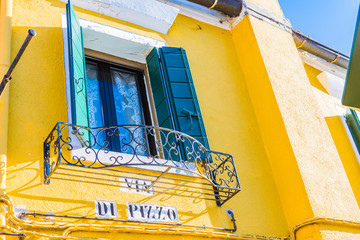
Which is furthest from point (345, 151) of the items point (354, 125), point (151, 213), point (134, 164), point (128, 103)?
point (134, 164)

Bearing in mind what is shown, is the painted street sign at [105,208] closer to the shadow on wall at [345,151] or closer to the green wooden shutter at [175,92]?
the green wooden shutter at [175,92]

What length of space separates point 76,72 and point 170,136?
1428 millimetres

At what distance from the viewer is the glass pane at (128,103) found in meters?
6.44

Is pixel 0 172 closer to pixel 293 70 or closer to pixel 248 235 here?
pixel 248 235

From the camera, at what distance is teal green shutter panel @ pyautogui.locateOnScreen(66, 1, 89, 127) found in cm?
525

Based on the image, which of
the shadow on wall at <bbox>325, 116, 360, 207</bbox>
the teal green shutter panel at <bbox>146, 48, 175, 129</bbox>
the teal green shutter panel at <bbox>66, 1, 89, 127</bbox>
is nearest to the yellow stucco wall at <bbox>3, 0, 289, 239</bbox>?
the teal green shutter panel at <bbox>66, 1, 89, 127</bbox>

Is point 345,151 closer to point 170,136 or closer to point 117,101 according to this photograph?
point 170,136

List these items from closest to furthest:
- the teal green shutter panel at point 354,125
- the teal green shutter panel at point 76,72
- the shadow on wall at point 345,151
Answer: the teal green shutter panel at point 76,72 → the shadow on wall at point 345,151 → the teal green shutter panel at point 354,125

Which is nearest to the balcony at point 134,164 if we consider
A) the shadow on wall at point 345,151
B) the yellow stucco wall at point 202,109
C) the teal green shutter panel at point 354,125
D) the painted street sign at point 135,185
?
the painted street sign at point 135,185

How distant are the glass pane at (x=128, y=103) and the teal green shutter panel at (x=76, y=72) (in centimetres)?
84

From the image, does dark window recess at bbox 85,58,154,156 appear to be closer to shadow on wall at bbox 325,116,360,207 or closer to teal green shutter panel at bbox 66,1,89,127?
teal green shutter panel at bbox 66,1,89,127

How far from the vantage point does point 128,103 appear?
6691mm

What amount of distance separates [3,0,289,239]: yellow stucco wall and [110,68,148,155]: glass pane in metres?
0.67

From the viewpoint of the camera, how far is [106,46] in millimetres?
6781
